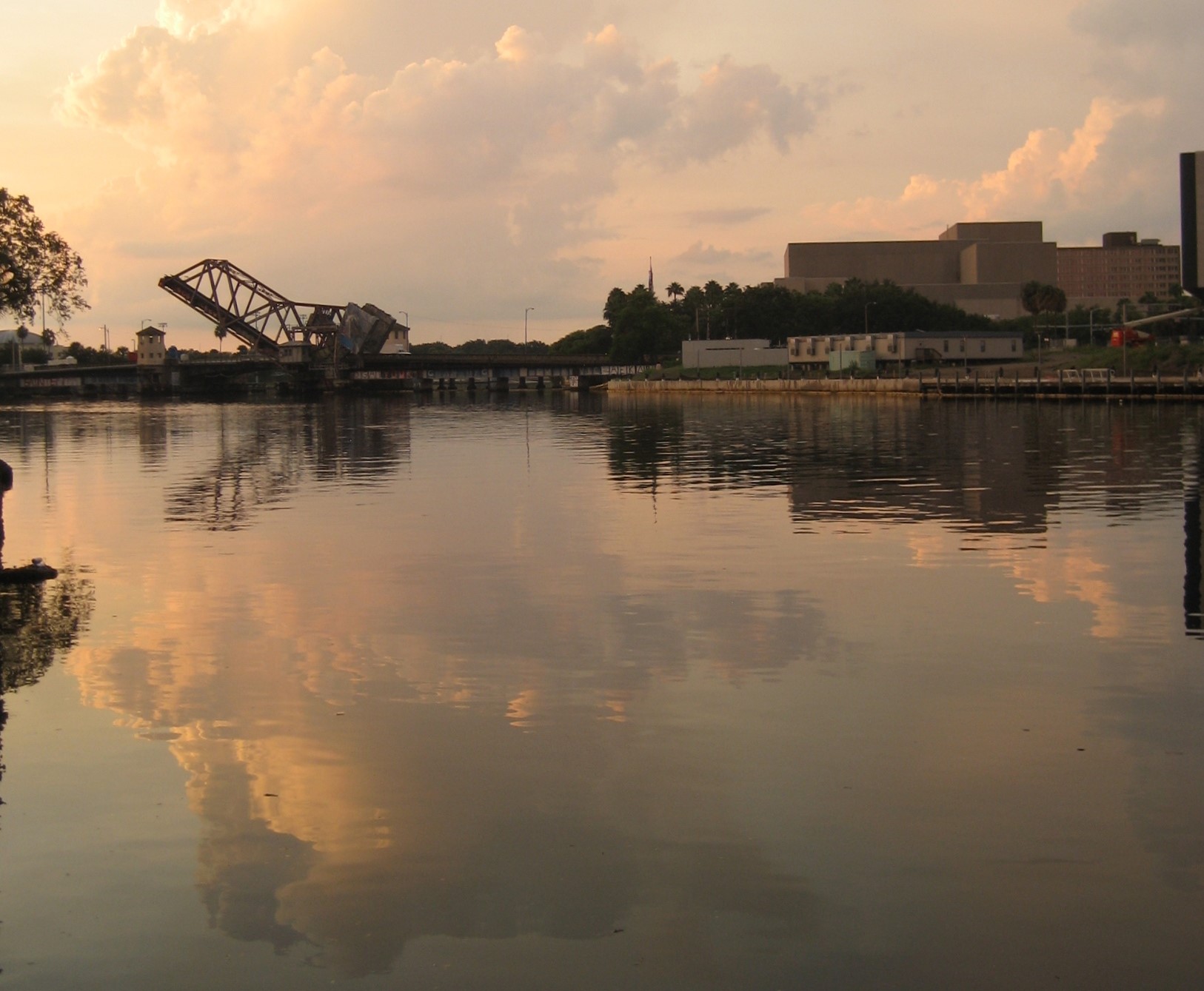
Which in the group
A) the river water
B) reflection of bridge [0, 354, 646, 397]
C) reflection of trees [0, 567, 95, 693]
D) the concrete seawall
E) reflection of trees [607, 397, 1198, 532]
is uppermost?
reflection of bridge [0, 354, 646, 397]

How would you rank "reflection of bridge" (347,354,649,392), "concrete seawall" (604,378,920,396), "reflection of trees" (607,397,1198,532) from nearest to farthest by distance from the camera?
"reflection of trees" (607,397,1198,532), "concrete seawall" (604,378,920,396), "reflection of bridge" (347,354,649,392)

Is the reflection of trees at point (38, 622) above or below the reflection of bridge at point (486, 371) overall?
below

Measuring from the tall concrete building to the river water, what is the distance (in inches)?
2948

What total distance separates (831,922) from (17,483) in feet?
101

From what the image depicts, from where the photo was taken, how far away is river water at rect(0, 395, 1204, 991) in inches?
255

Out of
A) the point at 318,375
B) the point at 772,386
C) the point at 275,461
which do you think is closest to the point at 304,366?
the point at 318,375

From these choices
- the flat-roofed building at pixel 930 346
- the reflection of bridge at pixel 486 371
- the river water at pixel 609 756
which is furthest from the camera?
the reflection of bridge at pixel 486 371

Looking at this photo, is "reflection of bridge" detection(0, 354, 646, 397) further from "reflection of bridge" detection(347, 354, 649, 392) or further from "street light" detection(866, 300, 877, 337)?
"street light" detection(866, 300, 877, 337)

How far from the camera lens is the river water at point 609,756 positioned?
6.49 meters

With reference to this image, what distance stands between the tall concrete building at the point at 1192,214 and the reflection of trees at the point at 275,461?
5302 centimetres

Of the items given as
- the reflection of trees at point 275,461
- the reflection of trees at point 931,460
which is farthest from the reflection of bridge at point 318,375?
the reflection of trees at point 931,460

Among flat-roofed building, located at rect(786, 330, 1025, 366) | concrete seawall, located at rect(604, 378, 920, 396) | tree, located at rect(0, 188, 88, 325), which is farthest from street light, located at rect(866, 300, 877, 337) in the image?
tree, located at rect(0, 188, 88, 325)

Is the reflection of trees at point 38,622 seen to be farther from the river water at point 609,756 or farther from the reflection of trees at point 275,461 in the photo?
the reflection of trees at point 275,461

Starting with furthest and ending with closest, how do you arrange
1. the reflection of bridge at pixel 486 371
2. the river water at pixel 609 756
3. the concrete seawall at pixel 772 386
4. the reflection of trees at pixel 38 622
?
the reflection of bridge at pixel 486 371, the concrete seawall at pixel 772 386, the reflection of trees at pixel 38 622, the river water at pixel 609 756
